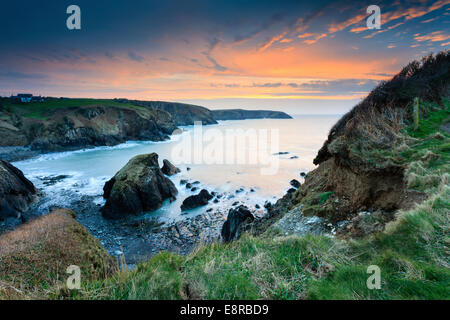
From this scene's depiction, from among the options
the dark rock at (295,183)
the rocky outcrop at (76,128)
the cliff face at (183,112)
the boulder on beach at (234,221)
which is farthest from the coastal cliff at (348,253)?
the cliff face at (183,112)

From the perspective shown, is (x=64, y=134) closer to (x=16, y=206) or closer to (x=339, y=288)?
(x=16, y=206)

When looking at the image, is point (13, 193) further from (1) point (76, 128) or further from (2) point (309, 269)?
(1) point (76, 128)

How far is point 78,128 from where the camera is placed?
184 ft

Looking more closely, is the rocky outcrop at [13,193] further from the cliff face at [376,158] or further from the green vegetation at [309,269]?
the cliff face at [376,158]

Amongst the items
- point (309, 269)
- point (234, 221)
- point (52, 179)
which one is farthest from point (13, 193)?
point (309, 269)

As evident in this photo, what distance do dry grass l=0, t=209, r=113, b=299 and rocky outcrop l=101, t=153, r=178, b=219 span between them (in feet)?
35.0

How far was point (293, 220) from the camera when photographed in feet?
27.2

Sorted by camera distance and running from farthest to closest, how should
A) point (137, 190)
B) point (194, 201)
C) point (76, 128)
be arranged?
point (76, 128), point (194, 201), point (137, 190)

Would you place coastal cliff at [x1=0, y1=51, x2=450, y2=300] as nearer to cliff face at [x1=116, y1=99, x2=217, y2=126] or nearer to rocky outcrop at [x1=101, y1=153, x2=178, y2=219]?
rocky outcrop at [x1=101, y1=153, x2=178, y2=219]

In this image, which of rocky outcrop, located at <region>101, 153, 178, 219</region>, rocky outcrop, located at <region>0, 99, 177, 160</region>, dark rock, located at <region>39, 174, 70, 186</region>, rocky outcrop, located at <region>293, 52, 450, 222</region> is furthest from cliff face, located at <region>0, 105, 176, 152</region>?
rocky outcrop, located at <region>293, 52, 450, 222</region>

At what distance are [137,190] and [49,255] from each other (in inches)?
540

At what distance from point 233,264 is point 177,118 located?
140 metres
